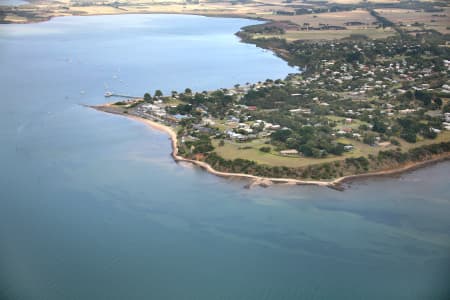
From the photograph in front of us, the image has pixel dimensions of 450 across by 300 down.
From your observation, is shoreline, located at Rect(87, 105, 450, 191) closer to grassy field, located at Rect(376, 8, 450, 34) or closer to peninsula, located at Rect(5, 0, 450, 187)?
peninsula, located at Rect(5, 0, 450, 187)

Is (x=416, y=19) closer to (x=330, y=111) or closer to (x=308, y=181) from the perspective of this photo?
(x=330, y=111)

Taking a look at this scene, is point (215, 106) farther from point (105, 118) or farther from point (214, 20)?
point (214, 20)

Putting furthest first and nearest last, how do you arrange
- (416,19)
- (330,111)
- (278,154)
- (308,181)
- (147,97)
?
(416,19), (147,97), (330,111), (278,154), (308,181)

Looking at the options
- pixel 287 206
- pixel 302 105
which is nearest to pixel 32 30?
pixel 302 105

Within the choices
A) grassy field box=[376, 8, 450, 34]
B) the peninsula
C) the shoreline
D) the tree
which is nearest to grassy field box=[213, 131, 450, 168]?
the peninsula

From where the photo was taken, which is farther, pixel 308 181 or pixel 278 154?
pixel 278 154

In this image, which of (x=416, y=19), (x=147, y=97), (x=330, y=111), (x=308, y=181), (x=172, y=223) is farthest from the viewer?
(x=416, y=19)

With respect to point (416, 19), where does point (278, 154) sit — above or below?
below

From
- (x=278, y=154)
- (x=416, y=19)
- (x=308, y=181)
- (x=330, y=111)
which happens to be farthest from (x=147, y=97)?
(x=416, y=19)
